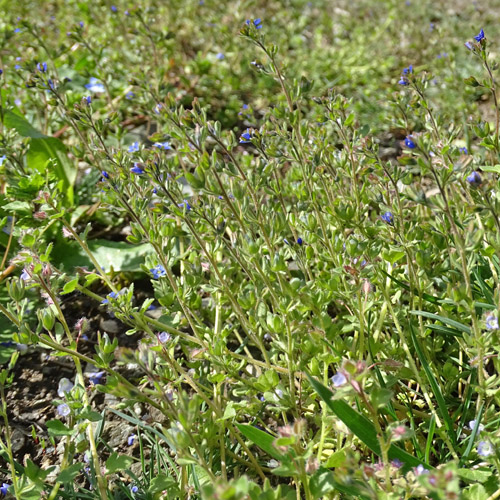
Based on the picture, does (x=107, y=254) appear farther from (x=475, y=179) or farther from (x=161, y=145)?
(x=475, y=179)

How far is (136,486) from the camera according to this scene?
6.01 ft

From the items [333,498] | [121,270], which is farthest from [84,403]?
[121,270]

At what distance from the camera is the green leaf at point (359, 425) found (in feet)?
5.03

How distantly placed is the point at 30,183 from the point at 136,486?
1.32 meters

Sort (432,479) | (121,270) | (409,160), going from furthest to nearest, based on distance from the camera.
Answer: (121,270) < (409,160) < (432,479)

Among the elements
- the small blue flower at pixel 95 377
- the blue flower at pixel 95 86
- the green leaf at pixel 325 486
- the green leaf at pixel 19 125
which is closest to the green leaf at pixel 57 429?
the small blue flower at pixel 95 377

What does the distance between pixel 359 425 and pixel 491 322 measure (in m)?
0.45

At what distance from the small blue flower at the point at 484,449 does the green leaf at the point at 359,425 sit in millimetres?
149

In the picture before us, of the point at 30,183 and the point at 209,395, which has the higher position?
the point at 30,183

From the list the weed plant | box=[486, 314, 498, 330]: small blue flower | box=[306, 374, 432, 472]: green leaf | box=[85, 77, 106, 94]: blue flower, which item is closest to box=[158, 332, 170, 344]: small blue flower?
the weed plant

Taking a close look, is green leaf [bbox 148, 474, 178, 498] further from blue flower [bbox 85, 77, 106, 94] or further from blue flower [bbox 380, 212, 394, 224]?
blue flower [bbox 85, 77, 106, 94]

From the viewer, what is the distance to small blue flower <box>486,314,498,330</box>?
1492 millimetres

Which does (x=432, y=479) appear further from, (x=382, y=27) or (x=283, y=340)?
(x=382, y=27)

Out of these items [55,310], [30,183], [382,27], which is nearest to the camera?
[55,310]
